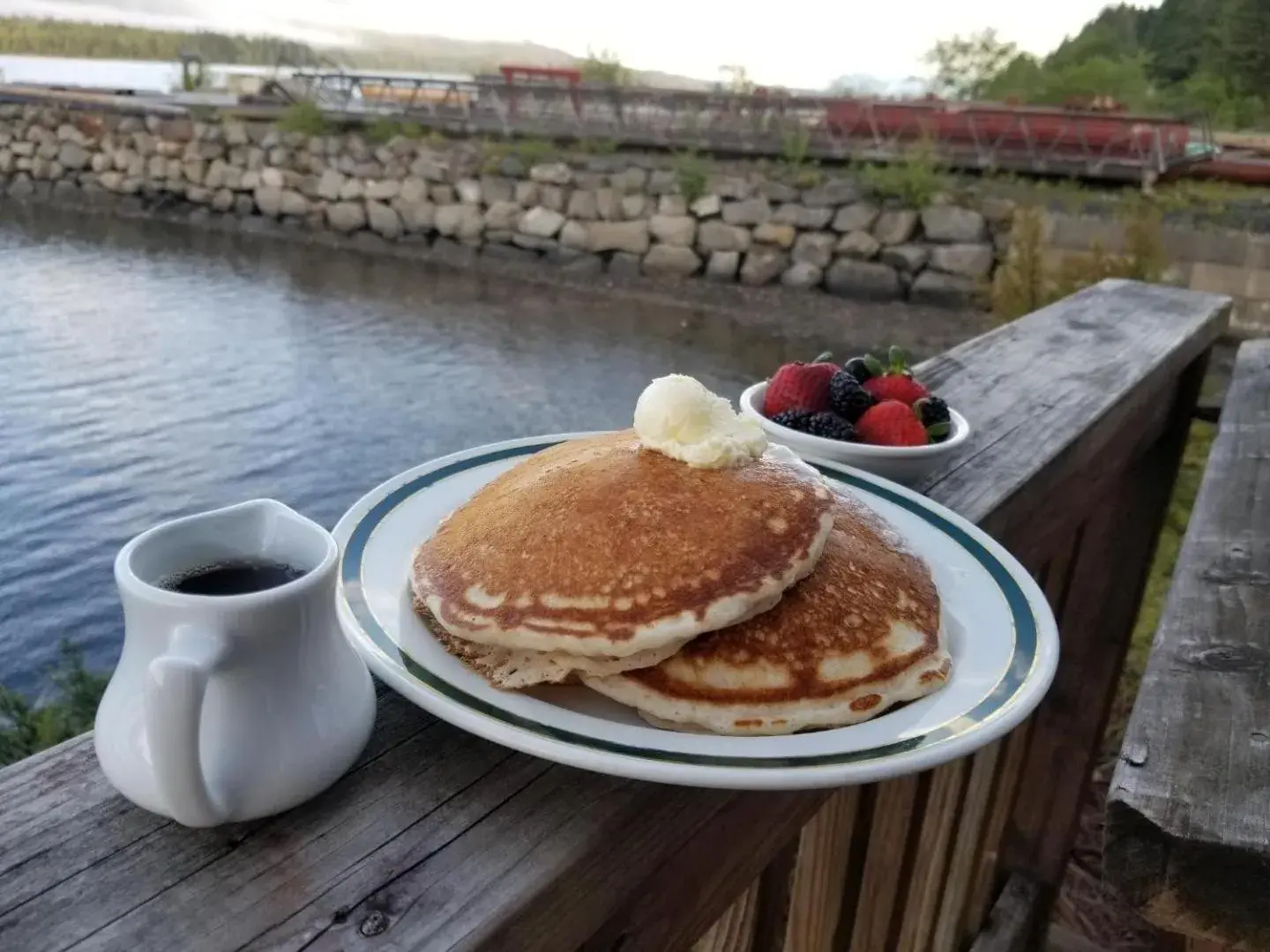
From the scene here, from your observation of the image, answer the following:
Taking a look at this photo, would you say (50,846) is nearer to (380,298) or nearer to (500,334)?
(500,334)

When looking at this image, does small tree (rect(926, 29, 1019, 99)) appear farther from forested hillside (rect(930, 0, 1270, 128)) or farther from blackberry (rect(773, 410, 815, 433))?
blackberry (rect(773, 410, 815, 433))

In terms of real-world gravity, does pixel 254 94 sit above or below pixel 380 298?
above

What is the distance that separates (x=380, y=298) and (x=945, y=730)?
6505mm

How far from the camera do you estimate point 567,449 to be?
765mm

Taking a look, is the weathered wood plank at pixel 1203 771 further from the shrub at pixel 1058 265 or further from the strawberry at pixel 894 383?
the shrub at pixel 1058 265

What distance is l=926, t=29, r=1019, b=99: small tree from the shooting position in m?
8.57

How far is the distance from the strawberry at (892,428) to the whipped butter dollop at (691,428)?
0.93 feet

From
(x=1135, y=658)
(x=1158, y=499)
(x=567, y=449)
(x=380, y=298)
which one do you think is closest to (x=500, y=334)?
(x=380, y=298)

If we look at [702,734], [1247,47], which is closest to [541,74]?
[1247,47]

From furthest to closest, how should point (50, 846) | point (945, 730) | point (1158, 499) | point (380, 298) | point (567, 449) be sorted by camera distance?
point (380, 298) → point (1158, 499) → point (567, 449) → point (945, 730) → point (50, 846)

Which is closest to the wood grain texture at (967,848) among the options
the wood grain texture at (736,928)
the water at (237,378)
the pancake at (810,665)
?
the wood grain texture at (736,928)

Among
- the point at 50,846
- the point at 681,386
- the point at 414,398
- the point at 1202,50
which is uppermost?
the point at 1202,50

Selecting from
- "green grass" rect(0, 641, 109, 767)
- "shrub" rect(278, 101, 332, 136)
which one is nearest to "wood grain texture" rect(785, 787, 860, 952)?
A: "green grass" rect(0, 641, 109, 767)

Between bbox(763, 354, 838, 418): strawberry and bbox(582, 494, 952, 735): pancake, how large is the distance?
366 millimetres
